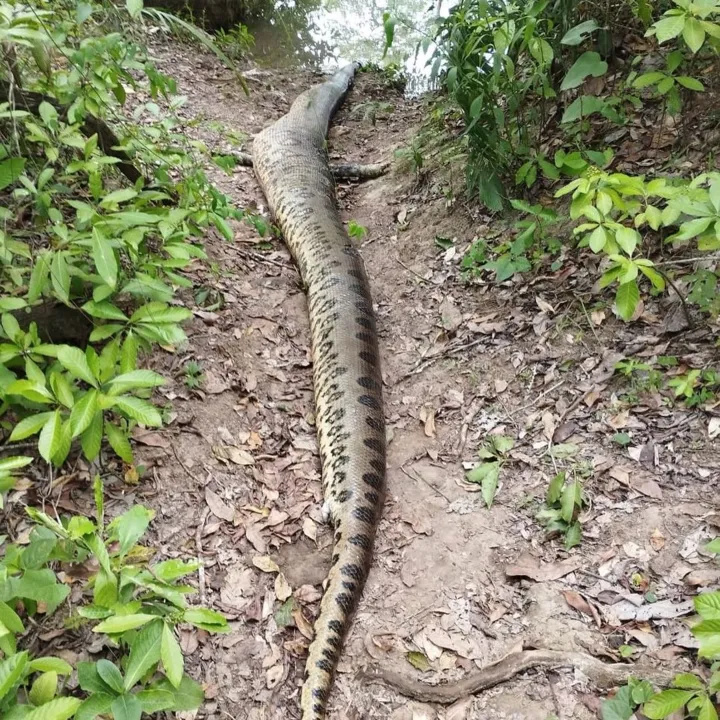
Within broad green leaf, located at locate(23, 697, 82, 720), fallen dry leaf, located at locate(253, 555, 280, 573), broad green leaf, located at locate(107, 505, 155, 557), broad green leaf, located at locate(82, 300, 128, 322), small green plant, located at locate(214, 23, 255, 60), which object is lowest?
broad green leaf, located at locate(23, 697, 82, 720)

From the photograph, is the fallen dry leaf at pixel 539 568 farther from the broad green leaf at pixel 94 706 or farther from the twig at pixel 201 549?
the broad green leaf at pixel 94 706

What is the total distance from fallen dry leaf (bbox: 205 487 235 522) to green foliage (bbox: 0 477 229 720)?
1.20 meters

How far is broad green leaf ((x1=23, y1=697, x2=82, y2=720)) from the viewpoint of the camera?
1.85m

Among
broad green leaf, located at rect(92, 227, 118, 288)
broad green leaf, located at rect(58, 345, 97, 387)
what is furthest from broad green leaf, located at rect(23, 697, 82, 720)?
broad green leaf, located at rect(92, 227, 118, 288)

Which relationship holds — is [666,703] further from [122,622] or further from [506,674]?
[122,622]

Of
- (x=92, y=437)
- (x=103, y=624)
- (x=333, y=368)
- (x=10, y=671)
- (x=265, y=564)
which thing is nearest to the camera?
(x=10, y=671)

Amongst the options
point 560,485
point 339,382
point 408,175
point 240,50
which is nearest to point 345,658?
point 560,485

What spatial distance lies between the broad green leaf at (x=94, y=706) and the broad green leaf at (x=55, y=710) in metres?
0.11

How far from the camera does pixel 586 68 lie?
3854 mm

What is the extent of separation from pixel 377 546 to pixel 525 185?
3.22 metres

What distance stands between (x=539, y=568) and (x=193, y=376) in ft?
8.12

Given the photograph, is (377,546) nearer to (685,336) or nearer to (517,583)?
(517,583)

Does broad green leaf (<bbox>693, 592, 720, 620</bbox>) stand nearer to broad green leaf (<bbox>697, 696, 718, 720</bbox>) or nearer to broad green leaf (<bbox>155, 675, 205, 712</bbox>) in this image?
broad green leaf (<bbox>697, 696, 718, 720</bbox>)

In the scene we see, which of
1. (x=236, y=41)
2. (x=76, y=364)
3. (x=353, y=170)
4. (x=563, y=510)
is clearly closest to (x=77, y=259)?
(x=76, y=364)
